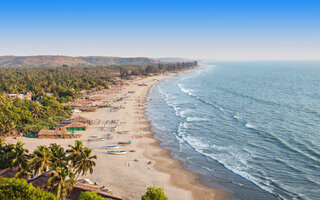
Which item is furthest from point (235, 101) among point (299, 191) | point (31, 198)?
point (31, 198)

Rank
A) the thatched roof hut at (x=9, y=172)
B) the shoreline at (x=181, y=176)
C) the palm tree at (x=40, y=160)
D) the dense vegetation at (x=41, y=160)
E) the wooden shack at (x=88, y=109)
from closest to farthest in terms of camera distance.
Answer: the palm tree at (x=40, y=160) < the dense vegetation at (x=41, y=160) < the thatched roof hut at (x=9, y=172) < the shoreline at (x=181, y=176) < the wooden shack at (x=88, y=109)

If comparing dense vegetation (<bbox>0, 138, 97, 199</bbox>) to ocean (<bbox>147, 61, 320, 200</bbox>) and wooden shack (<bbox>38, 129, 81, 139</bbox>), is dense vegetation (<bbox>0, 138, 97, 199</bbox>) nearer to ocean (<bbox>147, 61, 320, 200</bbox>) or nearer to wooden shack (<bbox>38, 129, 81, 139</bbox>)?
ocean (<bbox>147, 61, 320, 200</bbox>)

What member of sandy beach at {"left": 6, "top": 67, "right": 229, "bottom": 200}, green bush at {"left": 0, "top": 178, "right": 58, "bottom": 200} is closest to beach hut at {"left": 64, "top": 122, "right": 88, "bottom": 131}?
sandy beach at {"left": 6, "top": 67, "right": 229, "bottom": 200}

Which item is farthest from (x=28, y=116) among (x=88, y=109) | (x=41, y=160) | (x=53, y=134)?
(x=41, y=160)

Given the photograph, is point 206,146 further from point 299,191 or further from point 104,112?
point 104,112

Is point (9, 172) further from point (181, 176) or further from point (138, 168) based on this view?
point (181, 176)

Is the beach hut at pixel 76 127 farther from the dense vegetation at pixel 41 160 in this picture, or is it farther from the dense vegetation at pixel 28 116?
the dense vegetation at pixel 41 160

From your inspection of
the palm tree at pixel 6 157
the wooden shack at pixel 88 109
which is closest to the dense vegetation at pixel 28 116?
the wooden shack at pixel 88 109

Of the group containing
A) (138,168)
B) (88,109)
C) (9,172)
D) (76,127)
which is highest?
(9,172)
